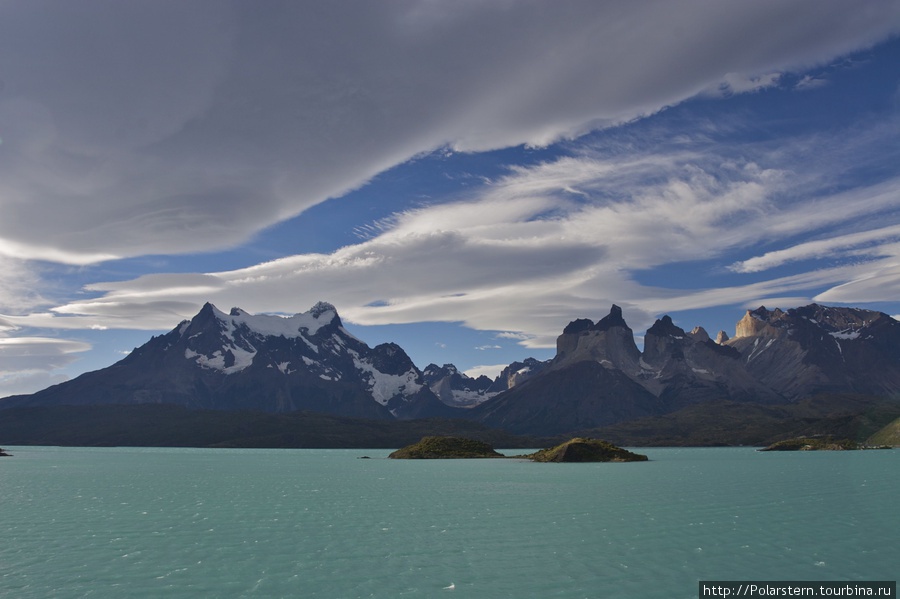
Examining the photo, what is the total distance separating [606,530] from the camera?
225 ft

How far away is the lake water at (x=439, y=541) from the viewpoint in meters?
45.3

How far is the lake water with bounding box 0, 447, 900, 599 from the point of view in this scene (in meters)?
45.3

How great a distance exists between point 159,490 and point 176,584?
84.0 meters

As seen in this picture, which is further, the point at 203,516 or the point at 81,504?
the point at 81,504

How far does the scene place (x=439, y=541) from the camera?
63125 mm

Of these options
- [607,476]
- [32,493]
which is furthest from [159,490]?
[607,476]

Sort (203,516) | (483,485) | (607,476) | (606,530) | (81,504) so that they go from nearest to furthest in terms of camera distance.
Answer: (606,530), (203,516), (81,504), (483,485), (607,476)

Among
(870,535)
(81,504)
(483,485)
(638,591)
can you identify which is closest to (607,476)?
(483,485)

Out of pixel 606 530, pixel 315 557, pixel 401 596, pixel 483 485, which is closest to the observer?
pixel 401 596

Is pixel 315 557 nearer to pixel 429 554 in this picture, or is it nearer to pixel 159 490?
pixel 429 554

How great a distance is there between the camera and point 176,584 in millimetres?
44688

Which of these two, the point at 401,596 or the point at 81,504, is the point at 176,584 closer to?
the point at 401,596

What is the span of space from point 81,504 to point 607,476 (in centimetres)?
10462

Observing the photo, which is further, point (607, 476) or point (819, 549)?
point (607, 476)
